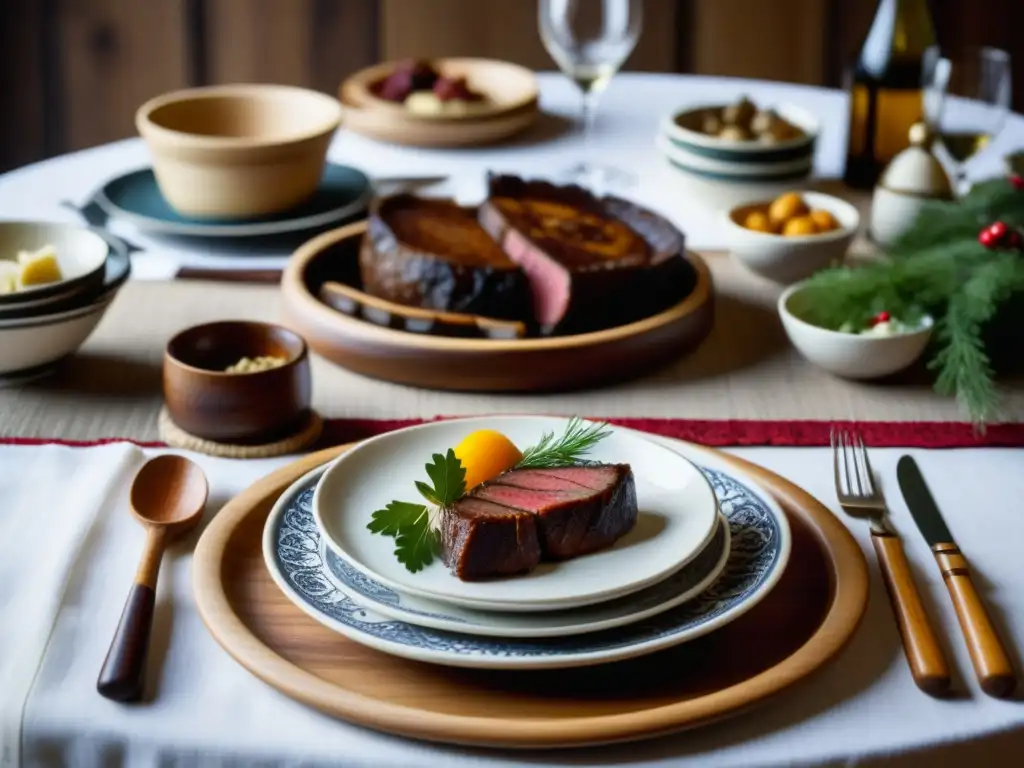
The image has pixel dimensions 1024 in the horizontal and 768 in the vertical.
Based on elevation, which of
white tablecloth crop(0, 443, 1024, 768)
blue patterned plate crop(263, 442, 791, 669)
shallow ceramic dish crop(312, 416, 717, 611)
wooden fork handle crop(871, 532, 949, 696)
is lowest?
white tablecloth crop(0, 443, 1024, 768)

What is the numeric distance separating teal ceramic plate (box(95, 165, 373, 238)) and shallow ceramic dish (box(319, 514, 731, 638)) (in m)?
0.92

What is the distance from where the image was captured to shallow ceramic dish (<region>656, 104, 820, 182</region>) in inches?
74.6

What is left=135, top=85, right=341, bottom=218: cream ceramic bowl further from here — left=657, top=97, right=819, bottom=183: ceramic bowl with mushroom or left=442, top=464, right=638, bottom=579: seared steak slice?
left=442, top=464, right=638, bottom=579: seared steak slice

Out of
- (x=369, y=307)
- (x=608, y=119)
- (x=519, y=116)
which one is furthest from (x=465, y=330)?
(x=608, y=119)

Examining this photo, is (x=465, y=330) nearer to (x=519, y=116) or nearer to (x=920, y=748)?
(x=920, y=748)

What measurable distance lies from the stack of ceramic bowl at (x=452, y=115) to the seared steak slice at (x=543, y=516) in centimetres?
134

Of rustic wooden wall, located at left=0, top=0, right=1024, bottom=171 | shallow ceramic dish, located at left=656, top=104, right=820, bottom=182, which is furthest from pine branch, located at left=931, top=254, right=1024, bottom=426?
rustic wooden wall, located at left=0, top=0, right=1024, bottom=171

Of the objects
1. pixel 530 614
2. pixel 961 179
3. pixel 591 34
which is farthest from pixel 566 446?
pixel 961 179

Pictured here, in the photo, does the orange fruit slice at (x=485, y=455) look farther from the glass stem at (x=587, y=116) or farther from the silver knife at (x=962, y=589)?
the glass stem at (x=587, y=116)

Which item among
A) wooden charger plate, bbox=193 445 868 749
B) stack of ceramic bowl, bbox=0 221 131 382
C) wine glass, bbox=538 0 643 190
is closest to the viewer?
wooden charger plate, bbox=193 445 868 749

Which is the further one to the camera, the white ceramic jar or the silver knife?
the white ceramic jar

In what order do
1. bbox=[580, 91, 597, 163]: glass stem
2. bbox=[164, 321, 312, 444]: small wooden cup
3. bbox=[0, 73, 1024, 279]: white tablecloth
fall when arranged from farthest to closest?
1. bbox=[580, 91, 597, 163]: glass stem
2. bbox=[0, 73, 1024, 279]: white tablecloth
3. bbox=[164, 321, 312, 444]: small wooden cup

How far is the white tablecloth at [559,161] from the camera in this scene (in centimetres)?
184

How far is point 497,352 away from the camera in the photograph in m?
1.35
